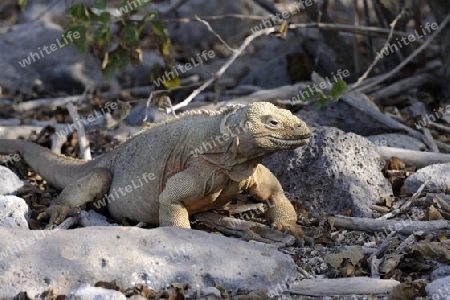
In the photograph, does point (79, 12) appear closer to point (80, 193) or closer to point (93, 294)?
point (80, 193)

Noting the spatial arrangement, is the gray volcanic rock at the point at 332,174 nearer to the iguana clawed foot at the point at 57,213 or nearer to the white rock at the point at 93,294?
the iguana clawed foot at the point at 57,213

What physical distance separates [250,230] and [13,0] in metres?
16.2

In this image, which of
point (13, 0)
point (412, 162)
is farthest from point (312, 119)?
point (13, 0)

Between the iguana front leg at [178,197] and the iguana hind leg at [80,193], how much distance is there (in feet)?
3.88

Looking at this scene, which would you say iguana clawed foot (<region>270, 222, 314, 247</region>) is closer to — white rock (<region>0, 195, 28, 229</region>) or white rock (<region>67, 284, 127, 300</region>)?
white rock (<region>67, 284, 127, 300</region>)

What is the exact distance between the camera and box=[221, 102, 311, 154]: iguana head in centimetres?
645

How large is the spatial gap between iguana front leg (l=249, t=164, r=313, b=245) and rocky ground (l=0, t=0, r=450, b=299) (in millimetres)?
181

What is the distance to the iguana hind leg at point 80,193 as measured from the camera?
25.1 ft

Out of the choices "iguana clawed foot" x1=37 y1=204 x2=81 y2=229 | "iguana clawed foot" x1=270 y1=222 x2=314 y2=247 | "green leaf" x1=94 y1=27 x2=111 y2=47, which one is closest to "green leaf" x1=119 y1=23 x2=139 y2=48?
"green leaf" x1=94 y1=27 x2=111 y2=47

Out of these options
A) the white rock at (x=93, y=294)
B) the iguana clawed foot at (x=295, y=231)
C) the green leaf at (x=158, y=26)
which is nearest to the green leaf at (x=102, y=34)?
the green leaf at (x=158, y=26)

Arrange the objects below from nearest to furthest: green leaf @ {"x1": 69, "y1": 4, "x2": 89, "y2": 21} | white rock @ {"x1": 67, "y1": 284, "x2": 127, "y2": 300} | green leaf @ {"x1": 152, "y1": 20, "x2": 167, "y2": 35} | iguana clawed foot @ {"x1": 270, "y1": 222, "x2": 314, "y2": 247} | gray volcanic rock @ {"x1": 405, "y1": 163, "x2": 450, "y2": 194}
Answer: white rock @ {"x1": 67, "y1": 284, "x2": 127, "y2": 300} → iguana clawed foot @ {"x1": 270, "y1": 222, "x2": 314, "y2": 247} → gray volcanic rock @ {"x1": 405, "y1": 163, "x2": 450, "y2": 194} → green leaf @ {"x1": 69, "y1": 4, "x2": 89, "y2": 21} → green leaf @ {"x1": 152, "y1": 20, "x2": 167, "y2": 35}

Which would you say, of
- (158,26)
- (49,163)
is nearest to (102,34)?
(158,26)

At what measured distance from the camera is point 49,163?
29.1ft

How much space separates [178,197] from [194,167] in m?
0.34
